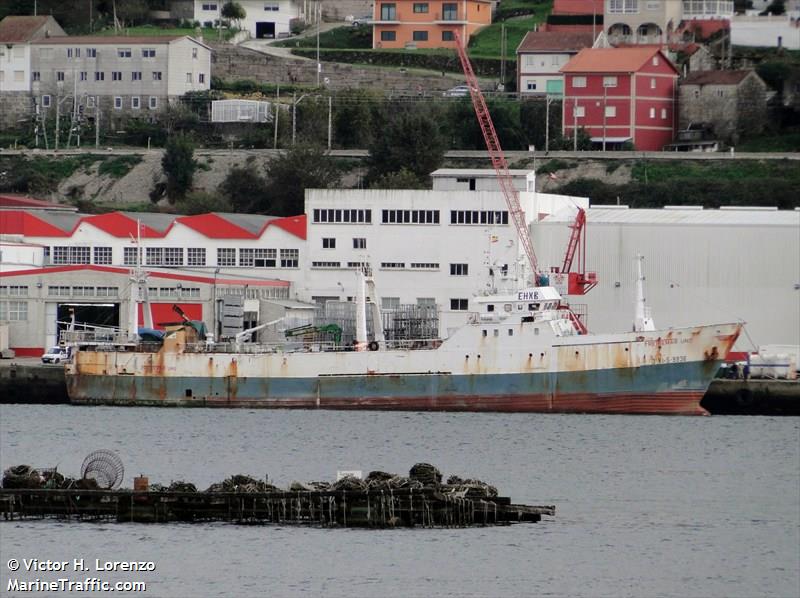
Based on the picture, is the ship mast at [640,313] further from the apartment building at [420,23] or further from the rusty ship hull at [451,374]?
the apartment building at [420,23]

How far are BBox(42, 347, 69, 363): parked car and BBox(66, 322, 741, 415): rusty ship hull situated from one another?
8.47 feet

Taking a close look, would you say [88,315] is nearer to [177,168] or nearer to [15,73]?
[177,168]

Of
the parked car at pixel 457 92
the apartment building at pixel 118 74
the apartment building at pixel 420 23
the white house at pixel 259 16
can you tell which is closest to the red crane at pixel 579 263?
the parked car at pixel 457 92

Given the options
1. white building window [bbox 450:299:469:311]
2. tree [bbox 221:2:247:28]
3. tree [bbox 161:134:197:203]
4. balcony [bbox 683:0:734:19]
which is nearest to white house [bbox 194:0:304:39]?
tree [bbox 221:2:247:28]

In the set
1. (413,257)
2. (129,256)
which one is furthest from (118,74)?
(413,257)

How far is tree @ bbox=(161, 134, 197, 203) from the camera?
111250 mm

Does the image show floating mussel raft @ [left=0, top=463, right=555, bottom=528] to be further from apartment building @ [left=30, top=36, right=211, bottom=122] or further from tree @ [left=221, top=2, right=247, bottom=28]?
tree @ [left=221, top=2, right=247, bottom=28]

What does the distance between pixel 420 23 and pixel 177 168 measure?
25.6 m

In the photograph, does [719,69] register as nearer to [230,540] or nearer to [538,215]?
[538,215]

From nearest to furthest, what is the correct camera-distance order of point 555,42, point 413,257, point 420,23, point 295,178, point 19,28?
point 413,257 → point 295,178 → point 555,42 → point 19,28 → point 420,23

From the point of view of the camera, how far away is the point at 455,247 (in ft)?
285

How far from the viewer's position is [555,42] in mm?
123438

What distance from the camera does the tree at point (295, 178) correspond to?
10575cm

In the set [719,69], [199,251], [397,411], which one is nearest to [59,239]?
[199,251]
